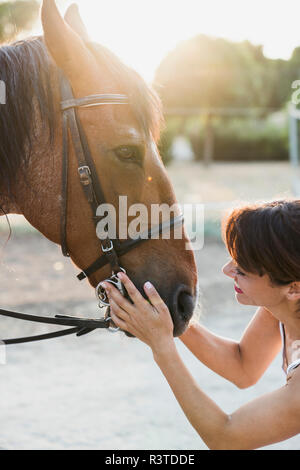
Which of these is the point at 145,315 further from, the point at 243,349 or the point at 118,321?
the point at 243,349

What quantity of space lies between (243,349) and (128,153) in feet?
3.65

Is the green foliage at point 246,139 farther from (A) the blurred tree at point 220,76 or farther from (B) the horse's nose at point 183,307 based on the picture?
(B) the horse's nose at point 183,307

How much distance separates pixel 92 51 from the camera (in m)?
2.06

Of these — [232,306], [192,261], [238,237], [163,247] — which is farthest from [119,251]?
[232,306]

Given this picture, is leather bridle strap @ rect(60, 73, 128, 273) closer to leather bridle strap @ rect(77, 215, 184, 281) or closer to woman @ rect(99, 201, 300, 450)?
leather bridle strap @ rect(77, 215, 184, 281)

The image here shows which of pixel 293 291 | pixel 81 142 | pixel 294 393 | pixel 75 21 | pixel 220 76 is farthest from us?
pixel 220 76

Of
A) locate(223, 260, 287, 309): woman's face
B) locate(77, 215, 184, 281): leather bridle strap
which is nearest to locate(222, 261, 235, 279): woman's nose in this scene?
locate(223, 260, 287, 309): woman's face

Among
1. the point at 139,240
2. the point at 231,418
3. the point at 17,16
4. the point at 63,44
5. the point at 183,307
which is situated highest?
the point at 17,16

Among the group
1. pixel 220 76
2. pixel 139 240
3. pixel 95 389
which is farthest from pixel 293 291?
pixel 220 76

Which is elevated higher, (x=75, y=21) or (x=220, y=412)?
(x=75, y=21)

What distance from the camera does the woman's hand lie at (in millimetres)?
1748

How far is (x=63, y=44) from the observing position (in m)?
1.91

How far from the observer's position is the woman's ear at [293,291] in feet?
5.99
